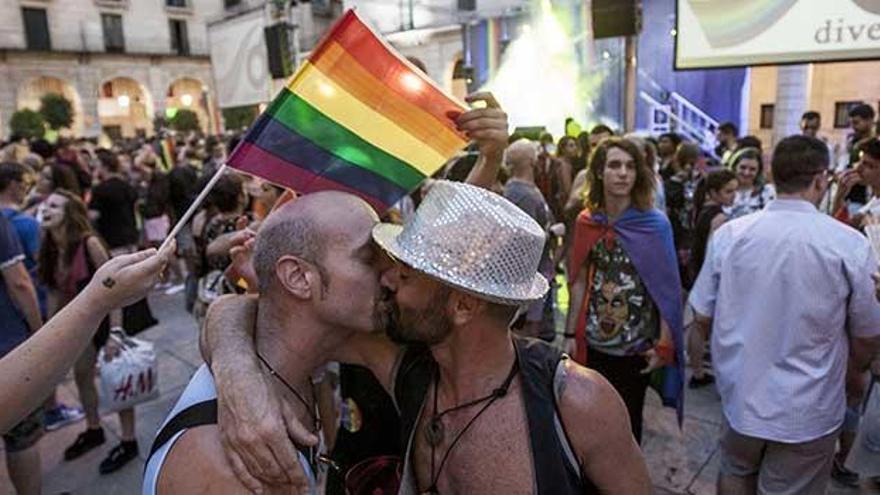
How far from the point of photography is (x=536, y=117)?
14.6 m

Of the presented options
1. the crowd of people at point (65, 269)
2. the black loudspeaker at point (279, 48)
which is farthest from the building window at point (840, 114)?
the crowd of people at point (65, 269)

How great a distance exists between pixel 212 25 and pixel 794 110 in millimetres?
13739

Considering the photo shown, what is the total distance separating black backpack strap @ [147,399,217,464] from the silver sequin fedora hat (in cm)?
52

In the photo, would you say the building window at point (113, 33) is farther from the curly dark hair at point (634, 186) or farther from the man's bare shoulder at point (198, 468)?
the man's bare shoulder at point (198, 468)

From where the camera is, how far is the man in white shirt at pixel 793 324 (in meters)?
2.38

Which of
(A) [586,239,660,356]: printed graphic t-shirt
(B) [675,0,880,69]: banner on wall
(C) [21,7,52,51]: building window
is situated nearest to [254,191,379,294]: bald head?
(A) [586,239,660,356]: printed graphic t-shirt

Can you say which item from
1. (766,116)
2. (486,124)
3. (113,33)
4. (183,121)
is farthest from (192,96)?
(486,124)

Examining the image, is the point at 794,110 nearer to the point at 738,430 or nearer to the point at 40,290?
the point at 738,430

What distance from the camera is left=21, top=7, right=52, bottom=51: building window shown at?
32.9m

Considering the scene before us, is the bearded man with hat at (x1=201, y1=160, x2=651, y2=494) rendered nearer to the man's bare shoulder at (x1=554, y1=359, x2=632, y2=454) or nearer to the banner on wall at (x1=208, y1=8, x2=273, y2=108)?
the man's bare shoulder at (x1=554, y1=359, x2=632, y2=454)

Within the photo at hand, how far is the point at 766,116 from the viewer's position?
17.1 m

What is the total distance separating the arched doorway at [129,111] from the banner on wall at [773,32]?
3741 cm

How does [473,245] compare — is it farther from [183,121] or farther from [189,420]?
[183,121]

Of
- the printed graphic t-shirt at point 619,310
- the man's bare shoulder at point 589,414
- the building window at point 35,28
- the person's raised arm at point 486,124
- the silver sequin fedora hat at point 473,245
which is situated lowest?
the printed graphic t-shirt at point 619,310
